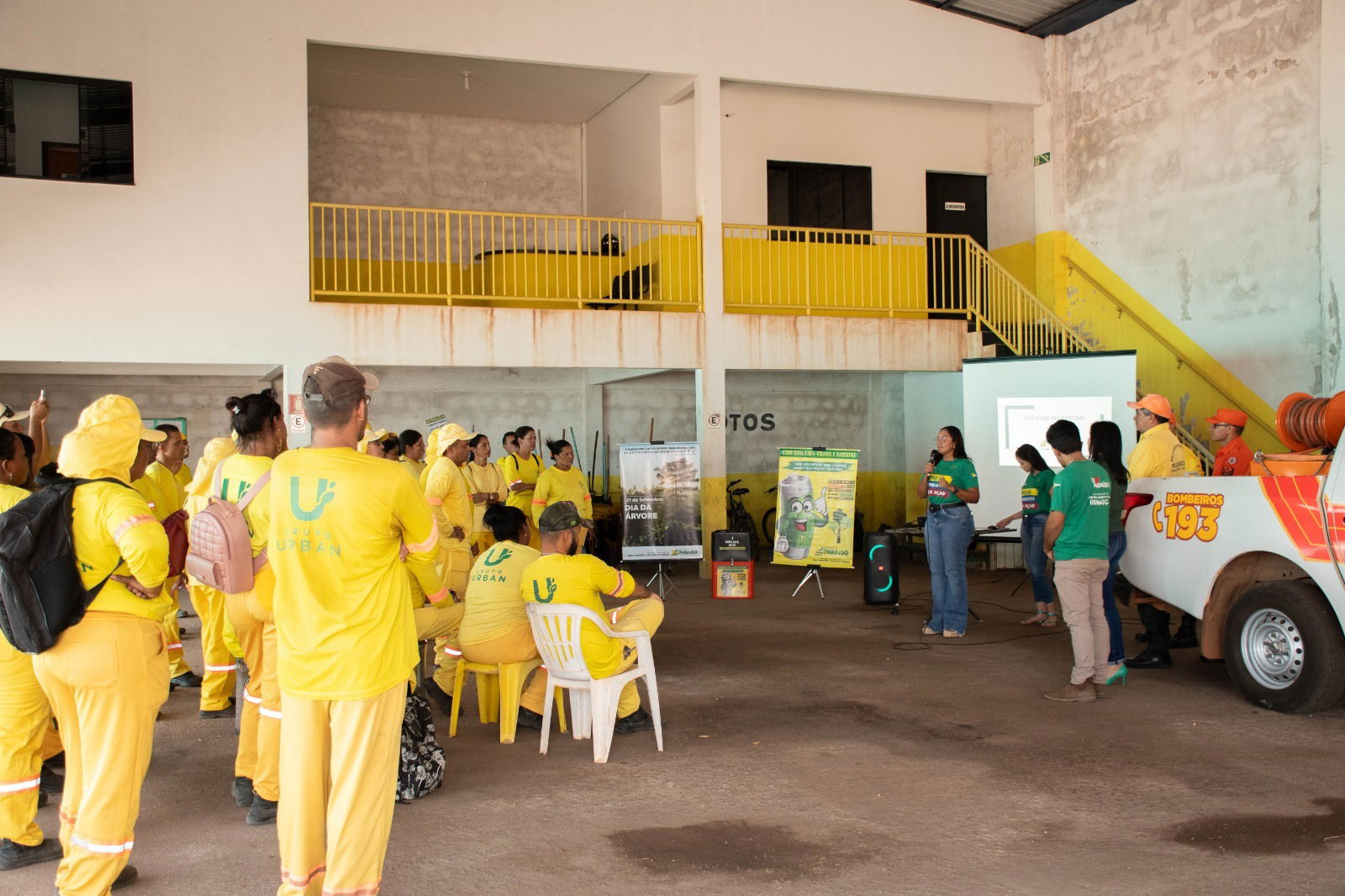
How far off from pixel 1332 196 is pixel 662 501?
7.55m

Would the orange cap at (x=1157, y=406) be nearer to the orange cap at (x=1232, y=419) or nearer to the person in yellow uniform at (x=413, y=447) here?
the orange cap at (x=1232, y=419)

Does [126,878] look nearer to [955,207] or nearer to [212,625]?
[212,625]

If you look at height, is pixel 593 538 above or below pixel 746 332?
below

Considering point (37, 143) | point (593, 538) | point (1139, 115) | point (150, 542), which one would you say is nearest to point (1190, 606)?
point (150, 542)

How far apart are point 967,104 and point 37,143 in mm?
12187

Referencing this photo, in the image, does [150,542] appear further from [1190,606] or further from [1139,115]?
[1139,115]

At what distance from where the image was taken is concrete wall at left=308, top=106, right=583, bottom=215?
52.8 feet

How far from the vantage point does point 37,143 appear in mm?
11352

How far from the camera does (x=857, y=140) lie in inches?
630

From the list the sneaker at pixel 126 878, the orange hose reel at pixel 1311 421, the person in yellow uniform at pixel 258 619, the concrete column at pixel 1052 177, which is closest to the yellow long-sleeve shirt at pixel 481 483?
the person in yellow uniform at pixel 258 619

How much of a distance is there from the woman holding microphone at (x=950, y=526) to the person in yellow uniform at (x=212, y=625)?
517cm

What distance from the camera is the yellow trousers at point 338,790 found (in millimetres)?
3234

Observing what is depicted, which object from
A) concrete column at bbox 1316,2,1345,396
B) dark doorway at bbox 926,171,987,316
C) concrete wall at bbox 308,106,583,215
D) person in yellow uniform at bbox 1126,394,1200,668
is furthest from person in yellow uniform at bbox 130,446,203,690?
dark doorway at bbox 926,171,987,316

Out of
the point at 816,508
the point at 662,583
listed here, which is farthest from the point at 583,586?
the point at 816,508
